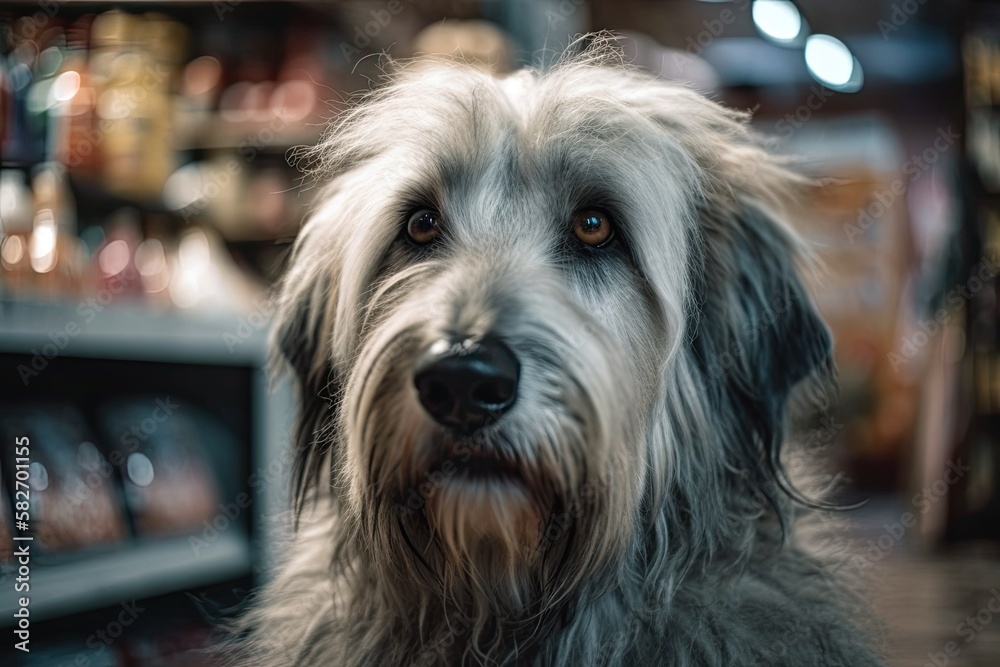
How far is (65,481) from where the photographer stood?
2457mm

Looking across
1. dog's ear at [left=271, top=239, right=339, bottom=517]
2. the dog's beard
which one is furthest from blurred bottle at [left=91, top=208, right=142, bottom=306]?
the dog's beard

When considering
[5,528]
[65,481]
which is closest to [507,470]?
[5,528]

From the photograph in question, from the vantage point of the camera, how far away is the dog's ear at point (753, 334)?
1.51 meters

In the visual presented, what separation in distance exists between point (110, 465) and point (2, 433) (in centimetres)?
42

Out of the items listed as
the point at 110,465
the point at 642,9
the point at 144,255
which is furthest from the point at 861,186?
the point at 110,465

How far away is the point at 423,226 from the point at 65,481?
153cm

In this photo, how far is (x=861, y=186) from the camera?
6.44 metres

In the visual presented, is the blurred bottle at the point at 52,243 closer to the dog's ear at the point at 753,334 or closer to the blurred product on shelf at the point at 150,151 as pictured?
the blurred product on shelf at the point at 150,151

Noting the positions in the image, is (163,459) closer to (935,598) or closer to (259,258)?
(259,258)

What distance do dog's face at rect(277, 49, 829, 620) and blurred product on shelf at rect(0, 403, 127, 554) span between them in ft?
3.44

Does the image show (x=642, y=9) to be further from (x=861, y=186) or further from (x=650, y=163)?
(x=650, y=163)

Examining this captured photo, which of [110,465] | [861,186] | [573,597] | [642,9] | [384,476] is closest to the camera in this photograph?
[384,476]

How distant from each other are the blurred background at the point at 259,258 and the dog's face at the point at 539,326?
36 cm

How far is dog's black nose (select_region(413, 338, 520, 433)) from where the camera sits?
1.09m
